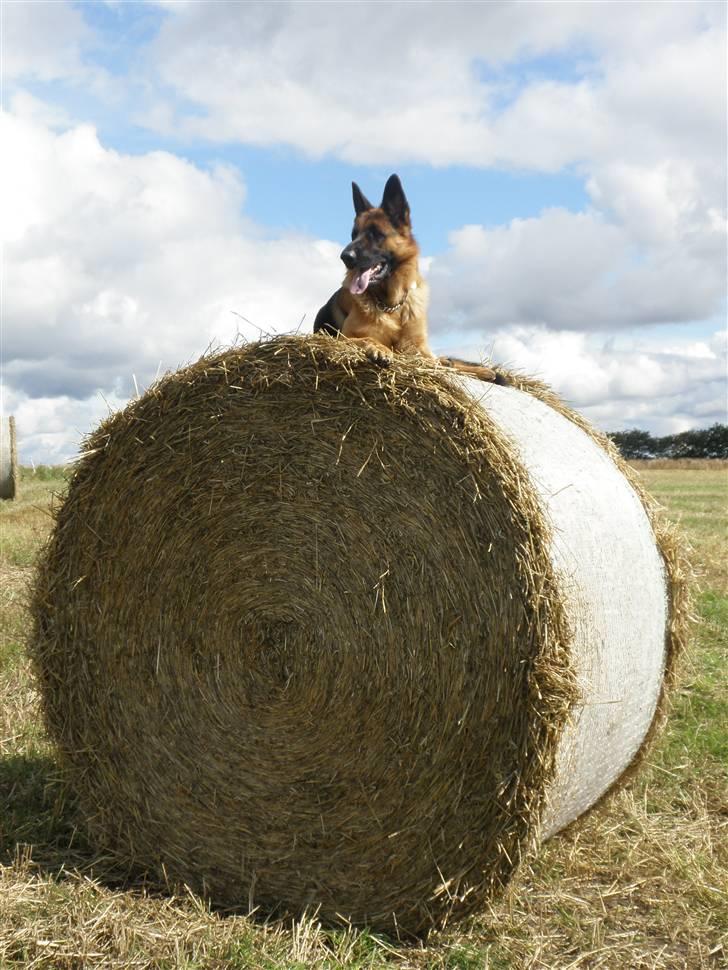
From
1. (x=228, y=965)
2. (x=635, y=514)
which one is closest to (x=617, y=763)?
(x=635, y=514)

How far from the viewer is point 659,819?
5.19 m

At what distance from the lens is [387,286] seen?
525cm

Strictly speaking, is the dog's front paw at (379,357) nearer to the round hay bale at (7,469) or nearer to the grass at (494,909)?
the grass at (494,909)

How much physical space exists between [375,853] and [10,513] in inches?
511

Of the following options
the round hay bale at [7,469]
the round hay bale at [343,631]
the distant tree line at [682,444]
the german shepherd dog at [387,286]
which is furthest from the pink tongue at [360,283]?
the distant tree line at [682,444]

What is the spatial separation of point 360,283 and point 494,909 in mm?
3016

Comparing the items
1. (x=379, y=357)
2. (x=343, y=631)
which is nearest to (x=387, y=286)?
(x=379, y=357)

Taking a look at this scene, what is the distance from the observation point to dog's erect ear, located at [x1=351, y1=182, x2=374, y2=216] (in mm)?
5629

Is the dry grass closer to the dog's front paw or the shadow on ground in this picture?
the shadow on ground

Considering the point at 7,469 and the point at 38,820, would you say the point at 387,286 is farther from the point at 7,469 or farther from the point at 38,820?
the point at 7,469

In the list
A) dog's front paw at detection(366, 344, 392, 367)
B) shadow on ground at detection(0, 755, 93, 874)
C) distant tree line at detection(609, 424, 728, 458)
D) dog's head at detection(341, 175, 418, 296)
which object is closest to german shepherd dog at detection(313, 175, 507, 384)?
dog's head at detection(341, 175, 418, 296)

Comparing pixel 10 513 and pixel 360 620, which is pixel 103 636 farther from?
pixel 10 513

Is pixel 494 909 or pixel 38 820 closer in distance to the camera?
pixel 494 909

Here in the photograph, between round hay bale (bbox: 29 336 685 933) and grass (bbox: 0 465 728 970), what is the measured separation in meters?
0.22
